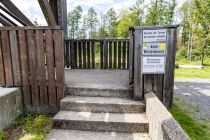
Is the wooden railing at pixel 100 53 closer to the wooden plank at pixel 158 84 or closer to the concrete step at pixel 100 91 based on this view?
the concrete step at pixel 100 91

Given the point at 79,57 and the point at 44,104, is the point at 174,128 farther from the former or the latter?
the point at 79,57

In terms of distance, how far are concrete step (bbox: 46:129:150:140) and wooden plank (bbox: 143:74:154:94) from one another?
81cm

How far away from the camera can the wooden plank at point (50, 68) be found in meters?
3.44

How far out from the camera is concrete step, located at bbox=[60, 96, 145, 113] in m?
3.26

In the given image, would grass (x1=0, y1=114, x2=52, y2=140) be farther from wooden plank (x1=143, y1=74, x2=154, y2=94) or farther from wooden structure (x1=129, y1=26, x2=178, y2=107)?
wooden plank (x1=143, y1=74, x2=154, y2=94)

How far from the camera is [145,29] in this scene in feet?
10.5

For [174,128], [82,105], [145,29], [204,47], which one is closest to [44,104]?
[82,105]

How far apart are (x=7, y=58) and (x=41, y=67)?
66 centimetres

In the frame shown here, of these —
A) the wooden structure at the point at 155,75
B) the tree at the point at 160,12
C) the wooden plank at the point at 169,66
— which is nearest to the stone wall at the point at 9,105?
the wooden structure at the point at 155,75

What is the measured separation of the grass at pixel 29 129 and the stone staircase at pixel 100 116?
177 mm

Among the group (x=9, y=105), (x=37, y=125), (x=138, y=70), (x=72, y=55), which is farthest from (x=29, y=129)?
(x=72, y=55)

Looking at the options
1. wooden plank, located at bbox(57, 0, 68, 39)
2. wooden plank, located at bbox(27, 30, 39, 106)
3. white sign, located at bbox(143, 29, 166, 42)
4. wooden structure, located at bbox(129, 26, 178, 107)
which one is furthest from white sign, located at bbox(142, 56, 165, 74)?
wooden plank, located at bbox(57, 0, 68, 39)

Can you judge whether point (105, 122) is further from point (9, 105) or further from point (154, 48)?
point (9, 105)

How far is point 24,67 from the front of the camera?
359 cm
